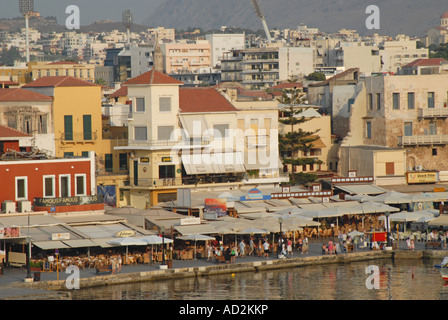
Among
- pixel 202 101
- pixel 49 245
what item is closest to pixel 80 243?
pixel 49 245

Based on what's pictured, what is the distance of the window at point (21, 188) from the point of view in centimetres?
5184

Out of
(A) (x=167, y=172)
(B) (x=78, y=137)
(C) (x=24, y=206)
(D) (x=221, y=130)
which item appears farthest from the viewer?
(D) (x=221, y=130)

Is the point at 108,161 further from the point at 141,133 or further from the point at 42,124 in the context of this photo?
the point at 42,124

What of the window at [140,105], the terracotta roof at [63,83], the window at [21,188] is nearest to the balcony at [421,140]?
the window at [140,105]

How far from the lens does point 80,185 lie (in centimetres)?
5394

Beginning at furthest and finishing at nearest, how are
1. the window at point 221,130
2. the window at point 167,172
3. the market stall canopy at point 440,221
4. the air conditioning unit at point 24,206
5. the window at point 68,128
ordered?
the window at point 221,130, the window at point 68,128, the window at point 167,172, the market stall canopy at point 440,221, the air conditioning unit at point 24,206

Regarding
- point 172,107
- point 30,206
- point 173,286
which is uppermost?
point 172,107

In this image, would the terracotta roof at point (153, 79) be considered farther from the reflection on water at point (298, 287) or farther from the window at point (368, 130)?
the reflection on water at point (298, 287)

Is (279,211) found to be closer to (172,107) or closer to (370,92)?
(172,107)

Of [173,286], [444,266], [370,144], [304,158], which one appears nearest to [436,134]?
[370,144]

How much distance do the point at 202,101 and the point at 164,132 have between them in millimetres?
5004

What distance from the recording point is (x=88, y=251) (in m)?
47.3

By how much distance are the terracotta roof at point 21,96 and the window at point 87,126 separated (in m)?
2.74

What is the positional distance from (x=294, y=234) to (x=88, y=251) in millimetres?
13136
